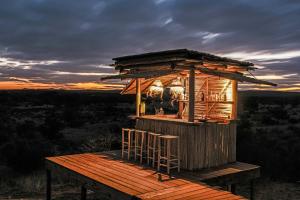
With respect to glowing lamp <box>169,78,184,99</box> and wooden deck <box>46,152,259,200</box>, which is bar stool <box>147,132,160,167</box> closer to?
wooden deck <box>46,152,259,200</box>

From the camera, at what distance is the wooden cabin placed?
8.47m

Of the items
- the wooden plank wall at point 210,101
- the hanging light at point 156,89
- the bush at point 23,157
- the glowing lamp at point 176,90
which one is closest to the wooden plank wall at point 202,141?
the wooden plank wall at point 210,101

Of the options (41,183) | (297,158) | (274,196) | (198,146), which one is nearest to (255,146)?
(297,158)

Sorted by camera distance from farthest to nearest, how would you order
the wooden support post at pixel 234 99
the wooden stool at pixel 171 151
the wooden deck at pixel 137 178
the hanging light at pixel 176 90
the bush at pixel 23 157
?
the bush at pixel 23 157, the hanging light at pixel 176 90, the wooden support post at pixel 234 99, the wooden stool at pixel 171 151, the wooden deck at pixel 137 178

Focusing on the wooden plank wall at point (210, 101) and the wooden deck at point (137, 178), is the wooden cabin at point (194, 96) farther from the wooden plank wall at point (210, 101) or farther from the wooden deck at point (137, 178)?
the wooden deck at point (137, 178)

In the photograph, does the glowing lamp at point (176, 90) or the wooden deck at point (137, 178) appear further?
the glowing lamp at point (176, 90)

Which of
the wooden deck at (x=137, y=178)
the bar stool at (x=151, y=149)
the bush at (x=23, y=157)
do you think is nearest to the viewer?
the wooden deck at (x=137, y=178)

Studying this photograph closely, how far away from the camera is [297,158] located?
49.8 feet

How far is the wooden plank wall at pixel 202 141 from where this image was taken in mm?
8461

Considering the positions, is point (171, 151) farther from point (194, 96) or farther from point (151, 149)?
point (194, 96)

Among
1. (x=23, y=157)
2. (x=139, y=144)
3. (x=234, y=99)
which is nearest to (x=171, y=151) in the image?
(x=139, y=144)

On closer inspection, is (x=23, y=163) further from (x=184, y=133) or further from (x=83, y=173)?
(x=184, y=133)

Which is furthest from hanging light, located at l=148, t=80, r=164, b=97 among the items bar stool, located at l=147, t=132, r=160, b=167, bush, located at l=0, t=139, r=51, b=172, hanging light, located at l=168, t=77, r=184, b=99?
bush, located at l=0, t=139, r=51, b=172

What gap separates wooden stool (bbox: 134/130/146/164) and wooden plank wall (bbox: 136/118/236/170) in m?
0.45
